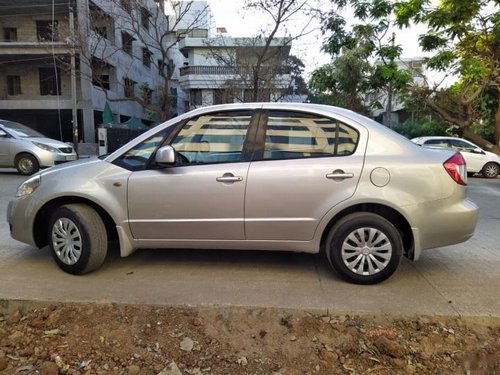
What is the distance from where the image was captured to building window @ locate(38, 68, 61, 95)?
93.5ft

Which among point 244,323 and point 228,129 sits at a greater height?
point 228,129

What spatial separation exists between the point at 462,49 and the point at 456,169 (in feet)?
47.4

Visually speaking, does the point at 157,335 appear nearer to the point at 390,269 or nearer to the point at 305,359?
the point at 305,359

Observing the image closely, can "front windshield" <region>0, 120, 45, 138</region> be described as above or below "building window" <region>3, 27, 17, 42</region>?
below

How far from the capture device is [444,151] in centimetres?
452

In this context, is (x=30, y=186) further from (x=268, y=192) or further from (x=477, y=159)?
(x=477, y=159)

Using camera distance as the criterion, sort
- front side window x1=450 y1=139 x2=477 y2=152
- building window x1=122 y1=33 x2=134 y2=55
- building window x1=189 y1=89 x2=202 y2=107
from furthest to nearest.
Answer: building window x1=189 y1=89 x2=202 y2=107 → building window x1=122 y1=33 x2=134 y2=55 → front side window x1=450 y1=139 x2=477 y2=152

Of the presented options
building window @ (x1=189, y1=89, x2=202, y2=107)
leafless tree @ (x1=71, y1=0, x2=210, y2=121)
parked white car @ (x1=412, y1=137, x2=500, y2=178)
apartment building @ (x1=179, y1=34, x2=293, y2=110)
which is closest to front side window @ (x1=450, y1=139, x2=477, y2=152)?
parked white car @ (x1=412, y1=137, x2=500, y2=178)

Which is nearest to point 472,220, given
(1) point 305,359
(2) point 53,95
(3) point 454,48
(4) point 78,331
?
(1) point 305,359

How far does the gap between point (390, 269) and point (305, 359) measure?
1.43 metres

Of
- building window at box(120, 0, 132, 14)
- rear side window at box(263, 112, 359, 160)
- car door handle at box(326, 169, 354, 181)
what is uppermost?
building window at box(120, 0, 132, 14)

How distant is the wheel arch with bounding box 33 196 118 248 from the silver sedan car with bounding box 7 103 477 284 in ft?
0.07

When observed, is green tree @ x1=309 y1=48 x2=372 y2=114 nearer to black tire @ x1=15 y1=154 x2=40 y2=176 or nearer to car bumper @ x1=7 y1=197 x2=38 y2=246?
black tire @ x1=15 y1=154 x2=40 y2=176

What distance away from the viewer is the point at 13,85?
2884 centimetres
